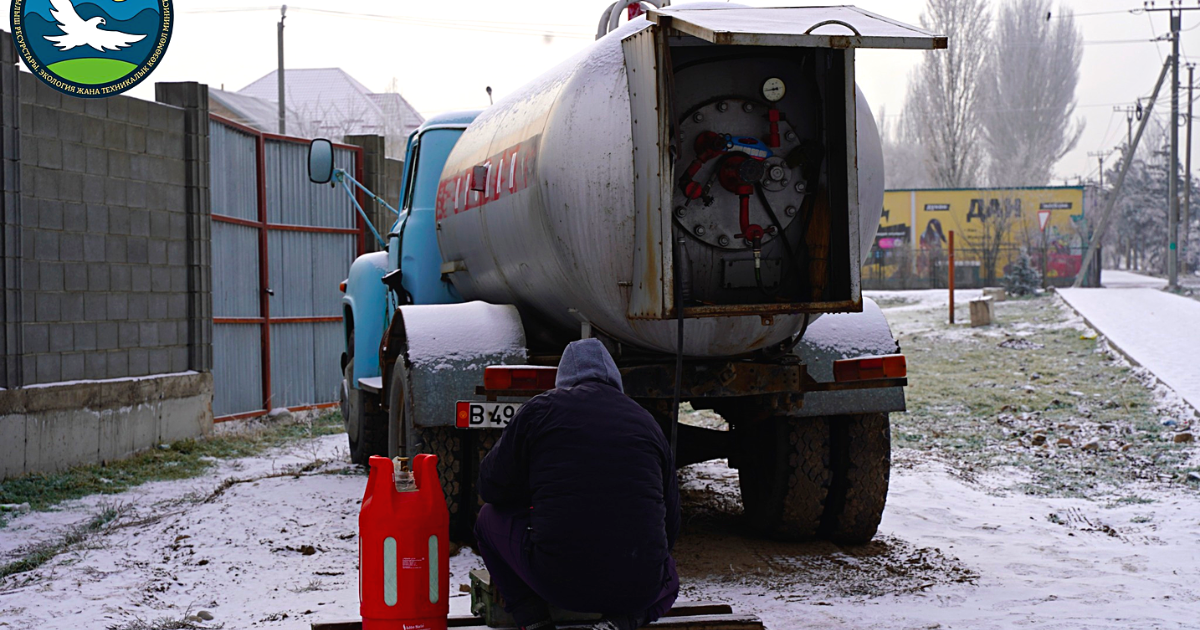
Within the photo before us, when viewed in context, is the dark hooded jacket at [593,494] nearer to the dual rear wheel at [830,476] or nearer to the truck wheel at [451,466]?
the truck wheel at [451,466]

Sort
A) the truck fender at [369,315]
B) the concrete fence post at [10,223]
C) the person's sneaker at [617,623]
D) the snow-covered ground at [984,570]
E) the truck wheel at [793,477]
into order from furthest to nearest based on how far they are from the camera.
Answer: the truck fender at [369,315] < the concrete fence post at [10,223] < the truck wheel at [793,477] < the snow-covered ground at [984,570] < the person's sneaker at [617,623]

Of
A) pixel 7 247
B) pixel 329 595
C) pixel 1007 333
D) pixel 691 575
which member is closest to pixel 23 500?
pixel 7 247

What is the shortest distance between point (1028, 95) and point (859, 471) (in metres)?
57.9

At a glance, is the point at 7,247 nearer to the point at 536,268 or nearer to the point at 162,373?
the point at 162,373

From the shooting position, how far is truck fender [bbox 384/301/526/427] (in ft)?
18.5

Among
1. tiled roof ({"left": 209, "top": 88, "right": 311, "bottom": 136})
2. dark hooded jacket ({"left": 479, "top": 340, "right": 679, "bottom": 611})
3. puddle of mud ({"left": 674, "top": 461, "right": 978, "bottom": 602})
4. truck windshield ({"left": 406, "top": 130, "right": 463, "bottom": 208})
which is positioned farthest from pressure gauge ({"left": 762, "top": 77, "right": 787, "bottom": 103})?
tiled roof ({"left": 209, "top": 88, "right": 311, "bottom": 136})

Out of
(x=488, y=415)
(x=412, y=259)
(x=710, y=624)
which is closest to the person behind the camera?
(x=710, y=624)

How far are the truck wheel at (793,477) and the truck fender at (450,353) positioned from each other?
155 centimetres

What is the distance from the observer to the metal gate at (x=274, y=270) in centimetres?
1124

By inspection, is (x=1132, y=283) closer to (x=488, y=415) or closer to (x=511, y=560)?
(x=488, y=415)

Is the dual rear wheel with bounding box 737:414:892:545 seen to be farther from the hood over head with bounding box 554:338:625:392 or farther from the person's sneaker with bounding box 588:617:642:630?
the person's sneaker with bounding box 588:617:642:630

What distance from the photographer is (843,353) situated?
5910 millimetres

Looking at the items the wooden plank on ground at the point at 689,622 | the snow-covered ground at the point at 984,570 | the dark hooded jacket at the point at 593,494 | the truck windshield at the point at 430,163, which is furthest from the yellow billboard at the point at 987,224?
the dark hooded jacket at the point at 593,494

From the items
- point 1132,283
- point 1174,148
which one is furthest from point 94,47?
point 1132,283
